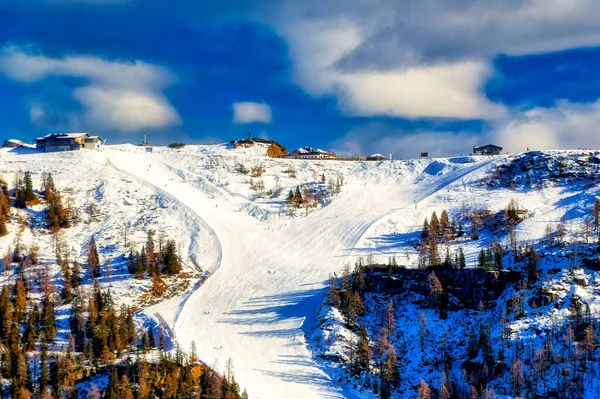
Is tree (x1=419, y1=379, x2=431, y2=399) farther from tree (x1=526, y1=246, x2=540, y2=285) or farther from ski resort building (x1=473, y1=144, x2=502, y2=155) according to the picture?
ski resort building (x1=473, y1=144, x2=502, y2=155)

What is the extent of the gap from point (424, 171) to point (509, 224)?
129 feet

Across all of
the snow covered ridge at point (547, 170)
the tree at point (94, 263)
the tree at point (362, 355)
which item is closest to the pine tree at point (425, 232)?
the tree at point (362, 355)

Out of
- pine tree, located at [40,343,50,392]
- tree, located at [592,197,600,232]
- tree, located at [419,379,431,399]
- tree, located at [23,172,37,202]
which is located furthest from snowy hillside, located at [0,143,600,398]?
pine tree, located at [40,343,50,392]

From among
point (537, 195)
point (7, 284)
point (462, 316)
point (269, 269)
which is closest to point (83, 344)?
point (7, 284)

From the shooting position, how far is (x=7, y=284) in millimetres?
80750

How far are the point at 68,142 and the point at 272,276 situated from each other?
75.2 meters

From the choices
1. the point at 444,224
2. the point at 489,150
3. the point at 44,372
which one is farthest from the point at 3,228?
the point at 489,150

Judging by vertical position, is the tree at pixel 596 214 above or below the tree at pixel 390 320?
above

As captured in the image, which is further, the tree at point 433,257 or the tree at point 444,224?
the tree at point 444,224

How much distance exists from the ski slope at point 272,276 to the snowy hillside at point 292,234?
0.83 feet

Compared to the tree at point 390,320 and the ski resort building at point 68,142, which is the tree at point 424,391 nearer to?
the tree at point 390,320

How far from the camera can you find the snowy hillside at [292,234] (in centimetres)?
7050

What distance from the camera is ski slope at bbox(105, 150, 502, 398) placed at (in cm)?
6819

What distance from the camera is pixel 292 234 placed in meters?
102
